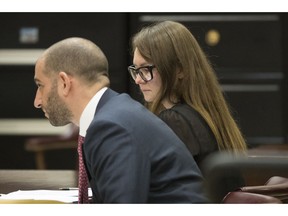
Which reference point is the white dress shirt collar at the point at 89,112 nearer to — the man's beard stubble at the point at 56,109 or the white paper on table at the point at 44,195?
the man's beard stubble at the point at 56,109

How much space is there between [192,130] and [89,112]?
46cm

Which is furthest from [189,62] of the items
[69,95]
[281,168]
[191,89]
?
[281,168]

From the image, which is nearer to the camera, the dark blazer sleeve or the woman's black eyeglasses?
A: the dark blazer sleeve

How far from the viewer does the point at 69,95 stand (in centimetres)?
187

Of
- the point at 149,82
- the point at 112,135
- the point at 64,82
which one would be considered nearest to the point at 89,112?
the point at 64,82

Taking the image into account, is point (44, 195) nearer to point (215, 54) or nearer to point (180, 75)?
point (180, 75)

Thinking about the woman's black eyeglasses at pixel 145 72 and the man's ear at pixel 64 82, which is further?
the woman's black eyeglasses at pixel 145 72

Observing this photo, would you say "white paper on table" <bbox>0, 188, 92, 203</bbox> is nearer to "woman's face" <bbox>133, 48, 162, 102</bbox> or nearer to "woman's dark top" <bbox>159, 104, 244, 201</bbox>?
"woman's dark top" <bbox>159, 104, 244, 201</bbox>

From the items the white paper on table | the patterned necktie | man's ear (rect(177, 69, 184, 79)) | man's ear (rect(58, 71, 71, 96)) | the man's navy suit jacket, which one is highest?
man's ear (rect(58, 71, 71, 96))

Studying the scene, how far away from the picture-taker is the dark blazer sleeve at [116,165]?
4.94ft

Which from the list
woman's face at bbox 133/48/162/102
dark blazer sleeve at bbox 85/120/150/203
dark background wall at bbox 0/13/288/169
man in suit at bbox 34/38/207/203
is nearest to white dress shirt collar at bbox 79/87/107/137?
man in suit at bbox 34/38/207/203

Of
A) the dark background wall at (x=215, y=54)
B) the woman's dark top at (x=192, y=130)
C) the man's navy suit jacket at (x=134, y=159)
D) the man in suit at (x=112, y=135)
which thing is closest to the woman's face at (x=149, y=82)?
the woman's dark top at (x=192, y=130)

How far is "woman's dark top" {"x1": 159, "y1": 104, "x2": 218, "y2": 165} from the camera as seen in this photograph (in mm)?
2162

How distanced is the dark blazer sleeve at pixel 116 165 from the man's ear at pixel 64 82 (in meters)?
0.26
